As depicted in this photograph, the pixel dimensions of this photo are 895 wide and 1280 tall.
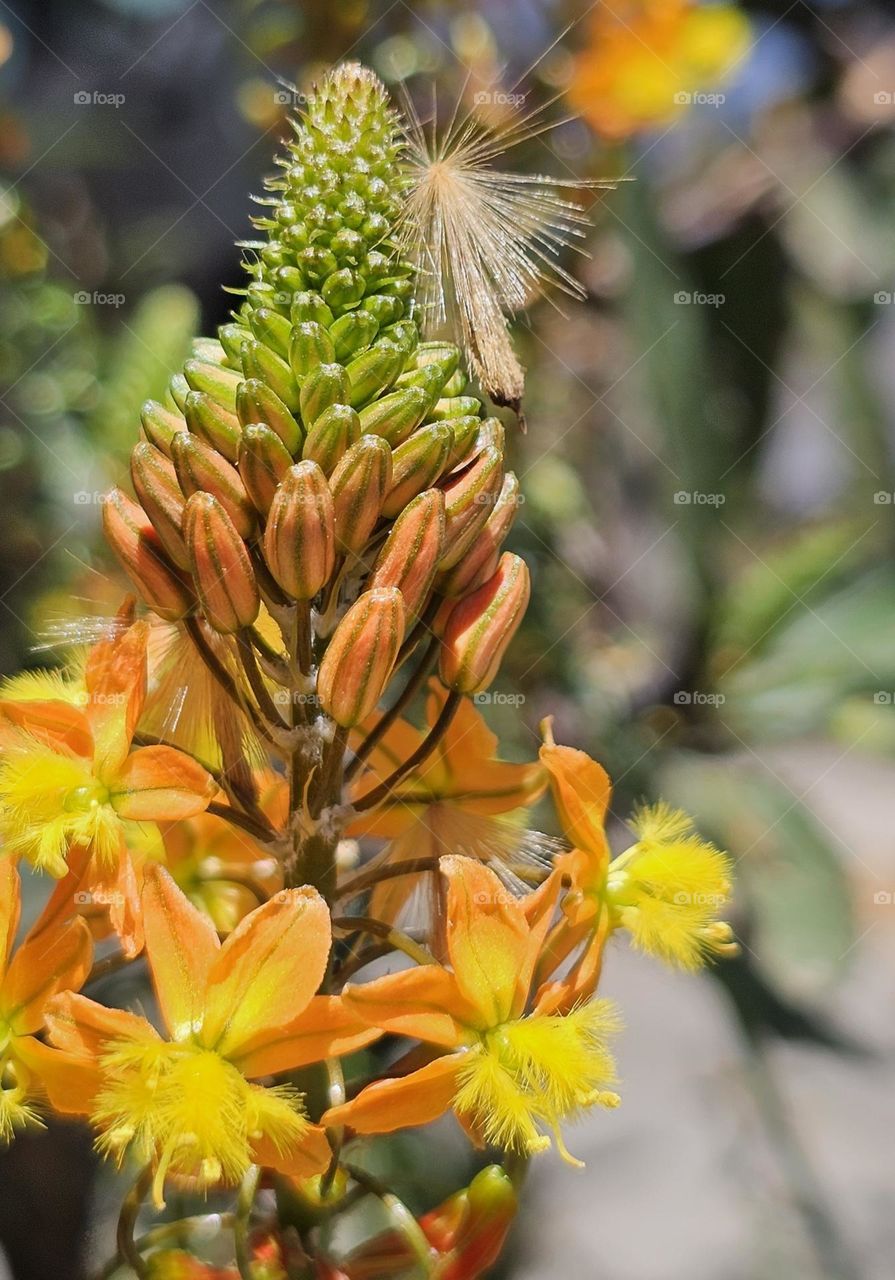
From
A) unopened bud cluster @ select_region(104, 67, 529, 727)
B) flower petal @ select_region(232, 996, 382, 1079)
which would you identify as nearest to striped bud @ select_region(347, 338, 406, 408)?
unopened bud cluster @ select_region(104, 67, 529, 727)

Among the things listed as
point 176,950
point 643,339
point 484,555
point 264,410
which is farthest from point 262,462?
point 643,339

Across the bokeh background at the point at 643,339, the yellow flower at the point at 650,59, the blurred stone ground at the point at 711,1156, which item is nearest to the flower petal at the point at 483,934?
Result: the bokeh background at the point at 643,339

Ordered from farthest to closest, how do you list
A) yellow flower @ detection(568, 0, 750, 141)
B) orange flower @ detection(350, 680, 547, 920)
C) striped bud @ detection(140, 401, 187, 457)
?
yellow flower @ detection(568, 0, 750, 141), orange flower @ detection(350, 680, 547, 920), striped bud @ detection(140, 401, 187, 457)

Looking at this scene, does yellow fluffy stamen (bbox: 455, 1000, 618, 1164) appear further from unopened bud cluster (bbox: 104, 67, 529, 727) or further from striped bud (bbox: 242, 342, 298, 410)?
striped bud (bbox: 242, 342, 298, 410)

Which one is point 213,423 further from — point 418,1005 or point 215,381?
point 418,1005

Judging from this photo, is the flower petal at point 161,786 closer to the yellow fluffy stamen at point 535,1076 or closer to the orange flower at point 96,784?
the orange flower at point 96,784

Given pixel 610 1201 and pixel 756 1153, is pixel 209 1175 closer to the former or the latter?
pixel 610 1201
